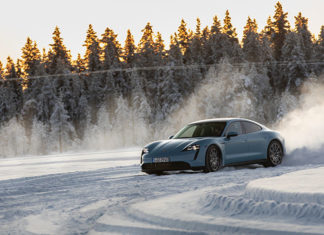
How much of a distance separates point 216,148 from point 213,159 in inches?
11.6

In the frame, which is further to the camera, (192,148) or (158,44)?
(158,44)

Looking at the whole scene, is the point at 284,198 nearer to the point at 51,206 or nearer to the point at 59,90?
the point at 51,206

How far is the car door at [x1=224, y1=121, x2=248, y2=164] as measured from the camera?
14.5 metres

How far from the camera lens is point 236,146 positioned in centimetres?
1471

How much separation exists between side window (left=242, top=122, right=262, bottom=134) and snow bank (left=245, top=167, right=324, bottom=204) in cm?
606

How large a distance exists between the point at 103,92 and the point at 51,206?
8417cm

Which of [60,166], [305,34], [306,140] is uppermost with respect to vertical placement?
[305,34]

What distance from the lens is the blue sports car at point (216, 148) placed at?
13.8 metres

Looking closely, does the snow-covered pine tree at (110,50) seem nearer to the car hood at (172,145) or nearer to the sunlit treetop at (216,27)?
the sunlit treetop at (216,27)

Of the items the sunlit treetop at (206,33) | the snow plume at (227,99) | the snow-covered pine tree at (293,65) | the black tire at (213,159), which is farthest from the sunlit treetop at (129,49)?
the black tire at (213,159)

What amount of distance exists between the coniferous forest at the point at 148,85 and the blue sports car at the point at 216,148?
63276 millimetres

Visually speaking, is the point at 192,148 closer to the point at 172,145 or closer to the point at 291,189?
the point at 172,145

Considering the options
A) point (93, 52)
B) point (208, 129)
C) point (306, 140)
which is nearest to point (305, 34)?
point (93, 52)

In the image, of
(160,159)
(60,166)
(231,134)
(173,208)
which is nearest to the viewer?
(173,208)
